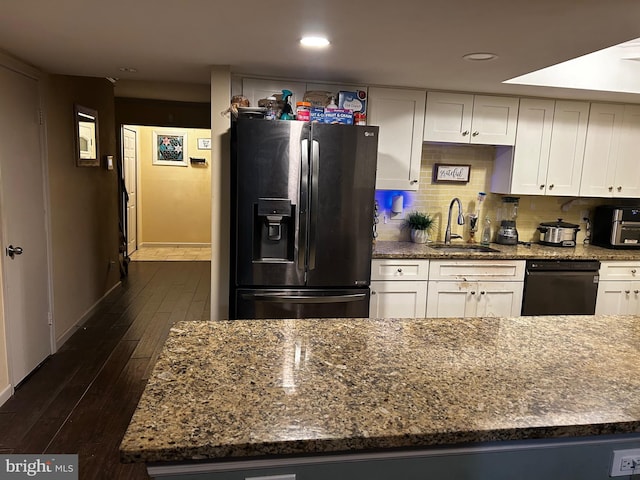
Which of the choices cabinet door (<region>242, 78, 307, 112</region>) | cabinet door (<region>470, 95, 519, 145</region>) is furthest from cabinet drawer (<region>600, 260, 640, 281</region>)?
cabinet door (<region>242, 78, 307, 112</region>)

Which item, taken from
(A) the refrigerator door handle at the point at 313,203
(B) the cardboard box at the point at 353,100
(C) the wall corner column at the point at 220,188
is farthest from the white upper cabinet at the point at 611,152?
(C) the wall corner column at the point at 220,188

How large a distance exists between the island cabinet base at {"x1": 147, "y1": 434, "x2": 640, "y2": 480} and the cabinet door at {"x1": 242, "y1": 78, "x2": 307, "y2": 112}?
2.69 meters

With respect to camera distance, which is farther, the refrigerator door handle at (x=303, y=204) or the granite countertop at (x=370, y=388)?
the refrigerator door handle at (x=303, y=204)

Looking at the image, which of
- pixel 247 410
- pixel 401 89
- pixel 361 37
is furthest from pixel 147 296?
pixel 247 410

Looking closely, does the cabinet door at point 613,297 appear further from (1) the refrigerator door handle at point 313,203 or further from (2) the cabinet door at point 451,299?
(1) the refrigerator door handle at point 313,203

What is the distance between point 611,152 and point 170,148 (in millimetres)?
6373

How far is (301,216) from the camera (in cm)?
299

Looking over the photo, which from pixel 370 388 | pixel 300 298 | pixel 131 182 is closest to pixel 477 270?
pixel 300 298

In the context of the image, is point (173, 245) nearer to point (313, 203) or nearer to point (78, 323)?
point (78, 323)

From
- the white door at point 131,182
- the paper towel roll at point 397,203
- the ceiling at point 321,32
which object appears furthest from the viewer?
the white door at point 131,182

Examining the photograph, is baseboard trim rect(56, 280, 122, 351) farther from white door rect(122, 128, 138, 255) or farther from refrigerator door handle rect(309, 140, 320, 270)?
white door rect(122, 128, 138, 255)

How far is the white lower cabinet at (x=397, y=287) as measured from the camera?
11.4 feet

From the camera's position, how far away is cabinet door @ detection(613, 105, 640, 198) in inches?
153

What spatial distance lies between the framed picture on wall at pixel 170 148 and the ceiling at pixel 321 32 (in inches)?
177
